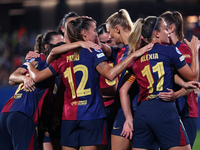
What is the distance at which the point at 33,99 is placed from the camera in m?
4.14

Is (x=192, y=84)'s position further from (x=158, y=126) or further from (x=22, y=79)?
(x=22, y=79)

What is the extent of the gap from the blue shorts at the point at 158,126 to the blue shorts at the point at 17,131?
1275 millimetres

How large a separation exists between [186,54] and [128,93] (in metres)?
0.93

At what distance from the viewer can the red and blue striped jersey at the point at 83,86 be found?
3719 mm

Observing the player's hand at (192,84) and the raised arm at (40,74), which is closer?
the player's hand at (192,84)

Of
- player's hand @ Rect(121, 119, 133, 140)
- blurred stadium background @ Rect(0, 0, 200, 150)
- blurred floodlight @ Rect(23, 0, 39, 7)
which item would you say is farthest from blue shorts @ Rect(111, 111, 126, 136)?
blurred floodlight @ Rect(23, 0, 39, 7)

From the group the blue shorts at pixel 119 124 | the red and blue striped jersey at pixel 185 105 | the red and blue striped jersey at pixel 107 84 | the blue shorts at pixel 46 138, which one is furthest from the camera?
Answer: the red and blue striped jersey at pixel 107 84

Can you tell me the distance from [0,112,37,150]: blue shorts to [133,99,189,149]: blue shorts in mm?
1275

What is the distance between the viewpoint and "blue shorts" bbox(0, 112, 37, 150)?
155 inches

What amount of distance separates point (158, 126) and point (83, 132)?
85 centimetres

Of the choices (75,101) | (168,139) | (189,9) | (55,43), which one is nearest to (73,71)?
(75,101)

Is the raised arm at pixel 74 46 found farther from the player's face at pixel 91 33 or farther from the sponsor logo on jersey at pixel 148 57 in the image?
the sponsor logo on jersey at pixel 148 57

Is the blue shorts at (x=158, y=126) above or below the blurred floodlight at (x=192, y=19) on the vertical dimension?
below

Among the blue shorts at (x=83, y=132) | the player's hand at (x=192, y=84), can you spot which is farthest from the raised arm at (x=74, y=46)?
the player's hand at (x=192, y=84)
